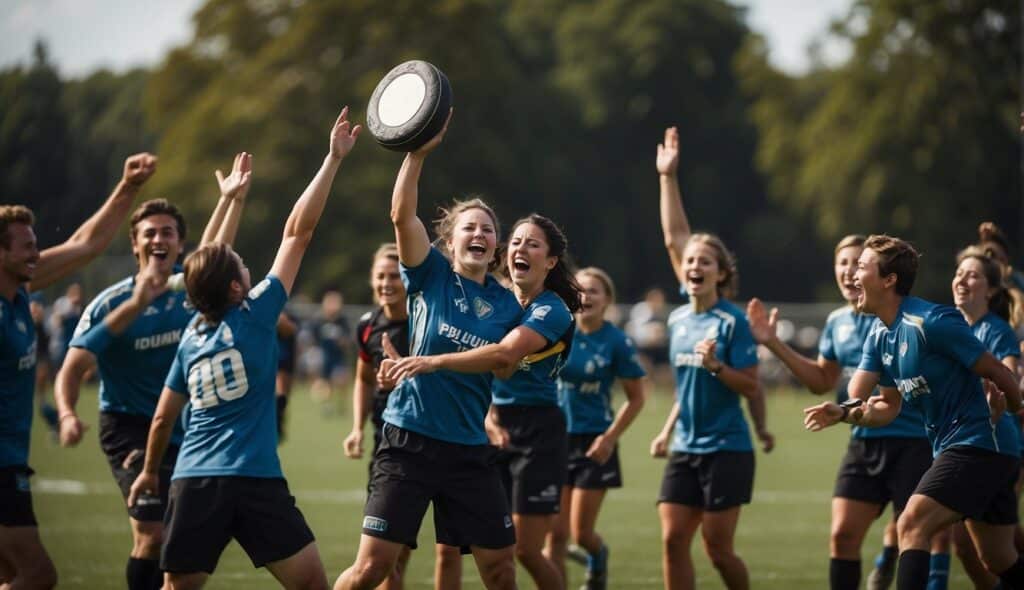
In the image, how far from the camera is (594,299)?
9.17 m

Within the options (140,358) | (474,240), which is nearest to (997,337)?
(474,240)

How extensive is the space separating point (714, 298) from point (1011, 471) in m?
2.11

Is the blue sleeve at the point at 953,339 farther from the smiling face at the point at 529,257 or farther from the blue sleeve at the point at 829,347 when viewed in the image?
the smiling face at the point at 529,257

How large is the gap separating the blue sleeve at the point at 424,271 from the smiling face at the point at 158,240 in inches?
69.5

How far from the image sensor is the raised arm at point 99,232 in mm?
7148

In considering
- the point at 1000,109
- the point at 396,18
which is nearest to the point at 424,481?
the point at 396,18

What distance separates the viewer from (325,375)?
98.7 ft

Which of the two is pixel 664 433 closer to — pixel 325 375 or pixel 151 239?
pixel 151 239

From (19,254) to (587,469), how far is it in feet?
13.4

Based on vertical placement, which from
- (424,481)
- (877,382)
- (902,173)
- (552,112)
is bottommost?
(424,481)

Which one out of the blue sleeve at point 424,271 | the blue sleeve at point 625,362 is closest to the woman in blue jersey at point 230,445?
the blue sleeve at point 424,271

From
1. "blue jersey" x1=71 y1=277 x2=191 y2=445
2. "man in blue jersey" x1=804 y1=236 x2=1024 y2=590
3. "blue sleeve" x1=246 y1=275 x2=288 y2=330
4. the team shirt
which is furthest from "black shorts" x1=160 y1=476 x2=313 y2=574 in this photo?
"man in blue jersey" x1=804 y1=236 x2=1024 y2=590

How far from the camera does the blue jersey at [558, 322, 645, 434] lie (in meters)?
9.20

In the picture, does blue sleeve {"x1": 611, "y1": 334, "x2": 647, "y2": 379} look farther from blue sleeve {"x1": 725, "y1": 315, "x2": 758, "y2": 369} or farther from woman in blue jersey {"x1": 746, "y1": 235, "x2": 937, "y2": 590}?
woman in blue jersey {"x1": 746, "y1": 235, "x2": 937, "y2": 590}
